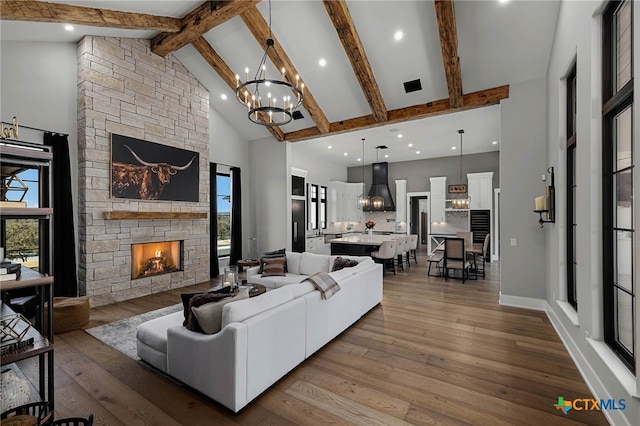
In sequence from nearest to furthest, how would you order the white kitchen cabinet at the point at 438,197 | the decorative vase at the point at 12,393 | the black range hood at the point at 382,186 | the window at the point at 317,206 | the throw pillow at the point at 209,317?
the decorative vase at the point at 12,393 → the throw pillow at the point at 209,317 → the white kitchen cabinet at the point at 438,197 → the window at the point at 317,206 → the black range hood at the point at 382,186

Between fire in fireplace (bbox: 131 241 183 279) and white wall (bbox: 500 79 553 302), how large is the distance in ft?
19.9

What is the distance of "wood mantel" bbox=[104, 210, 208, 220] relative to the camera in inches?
187

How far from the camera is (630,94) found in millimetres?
1935

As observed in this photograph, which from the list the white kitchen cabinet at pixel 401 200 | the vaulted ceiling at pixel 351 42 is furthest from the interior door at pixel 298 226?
the white kitchen cabinet at pixel 401 200

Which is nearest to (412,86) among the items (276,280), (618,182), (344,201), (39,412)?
(618,182)

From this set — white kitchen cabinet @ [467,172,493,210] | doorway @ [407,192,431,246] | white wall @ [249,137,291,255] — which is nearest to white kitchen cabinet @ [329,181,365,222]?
doorway @ [407,192,431,246]

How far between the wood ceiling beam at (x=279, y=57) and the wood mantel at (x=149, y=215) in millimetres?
3264

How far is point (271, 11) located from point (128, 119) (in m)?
3.06

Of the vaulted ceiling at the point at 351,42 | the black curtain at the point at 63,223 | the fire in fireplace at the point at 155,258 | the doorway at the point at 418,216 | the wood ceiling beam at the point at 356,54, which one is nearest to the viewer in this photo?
the vaulted ceiling at the point at 351,42

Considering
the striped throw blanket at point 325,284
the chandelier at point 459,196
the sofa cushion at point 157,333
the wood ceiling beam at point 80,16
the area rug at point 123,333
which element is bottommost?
the area rug at point 123,333

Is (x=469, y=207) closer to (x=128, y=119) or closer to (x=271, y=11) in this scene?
(x=271, y=11)

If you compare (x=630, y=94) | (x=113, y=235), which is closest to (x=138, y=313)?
(x=113, y=235)

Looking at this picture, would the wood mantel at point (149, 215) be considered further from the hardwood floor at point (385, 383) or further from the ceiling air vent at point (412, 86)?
the ceiling air vent at point (412, 86)

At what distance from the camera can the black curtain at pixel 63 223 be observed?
443 cm
